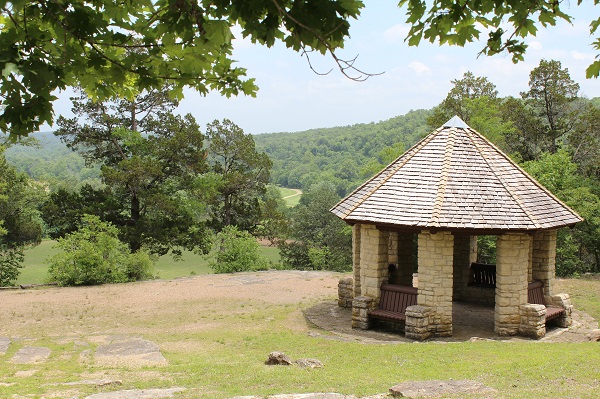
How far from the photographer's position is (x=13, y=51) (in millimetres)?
3648

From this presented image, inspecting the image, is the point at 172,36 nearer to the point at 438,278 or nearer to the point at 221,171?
the point at 438,278

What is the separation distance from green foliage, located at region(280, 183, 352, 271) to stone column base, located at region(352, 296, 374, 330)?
18.1m

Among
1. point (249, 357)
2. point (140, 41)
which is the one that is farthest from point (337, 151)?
point (140, 41)

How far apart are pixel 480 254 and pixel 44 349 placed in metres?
18.2

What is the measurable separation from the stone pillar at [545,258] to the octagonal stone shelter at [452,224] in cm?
2

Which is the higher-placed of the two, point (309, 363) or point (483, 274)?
point (483, 274)

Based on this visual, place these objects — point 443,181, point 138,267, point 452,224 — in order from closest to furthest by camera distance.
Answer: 1. point 452,224
2. point 443,181
3. point 138,267

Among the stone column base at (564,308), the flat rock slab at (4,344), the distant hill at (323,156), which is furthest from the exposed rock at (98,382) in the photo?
the distant hill at (323,156)

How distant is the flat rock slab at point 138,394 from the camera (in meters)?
6.80

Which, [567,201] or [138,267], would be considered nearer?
[138,267]

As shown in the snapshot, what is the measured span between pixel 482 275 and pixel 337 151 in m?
70.5

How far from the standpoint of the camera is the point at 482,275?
16.1 m

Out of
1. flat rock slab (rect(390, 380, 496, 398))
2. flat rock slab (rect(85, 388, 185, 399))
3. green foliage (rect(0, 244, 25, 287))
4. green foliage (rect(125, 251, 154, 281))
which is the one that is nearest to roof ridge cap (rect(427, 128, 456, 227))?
flat rock slab (rect(390, 380, 496, 398))

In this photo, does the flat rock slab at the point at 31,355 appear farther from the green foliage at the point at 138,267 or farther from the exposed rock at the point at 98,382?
the green foliage at the point at 138,267
